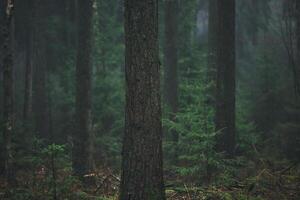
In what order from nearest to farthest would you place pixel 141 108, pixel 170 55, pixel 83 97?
1. pixel 141 108
2. pixel 83 97
3. pixel 170 55

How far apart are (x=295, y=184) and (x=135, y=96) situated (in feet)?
16.0

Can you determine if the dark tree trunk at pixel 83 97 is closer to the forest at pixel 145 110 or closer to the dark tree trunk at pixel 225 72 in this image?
the forest at pixel 145 110

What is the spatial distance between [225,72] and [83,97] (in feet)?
15.4

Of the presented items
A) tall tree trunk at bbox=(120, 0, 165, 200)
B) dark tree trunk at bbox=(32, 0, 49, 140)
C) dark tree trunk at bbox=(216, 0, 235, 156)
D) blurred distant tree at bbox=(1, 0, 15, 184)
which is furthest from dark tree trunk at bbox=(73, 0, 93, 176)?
dark tree trunk at bbox=(32, 0, 49, 140)

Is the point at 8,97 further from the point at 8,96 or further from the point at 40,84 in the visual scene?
the point at 40,84

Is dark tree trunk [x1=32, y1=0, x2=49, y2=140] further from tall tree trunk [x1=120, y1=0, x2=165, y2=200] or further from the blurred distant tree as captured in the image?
tall tree trunk [x1=120, y1=0, x2=165, y2=200]

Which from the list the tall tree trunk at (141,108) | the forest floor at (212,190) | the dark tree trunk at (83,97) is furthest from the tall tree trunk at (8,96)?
the tall tree trunk at (141,108)

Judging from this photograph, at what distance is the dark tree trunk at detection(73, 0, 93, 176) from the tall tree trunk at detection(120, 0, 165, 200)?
614 cm

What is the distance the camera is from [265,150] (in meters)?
16.9

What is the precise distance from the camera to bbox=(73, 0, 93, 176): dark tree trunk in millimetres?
13531

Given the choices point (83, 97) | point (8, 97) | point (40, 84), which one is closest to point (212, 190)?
point (83, 97)

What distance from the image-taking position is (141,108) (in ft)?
24.6

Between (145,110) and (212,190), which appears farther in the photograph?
(212,190)

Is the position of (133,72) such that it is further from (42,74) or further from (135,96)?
(42,74)
